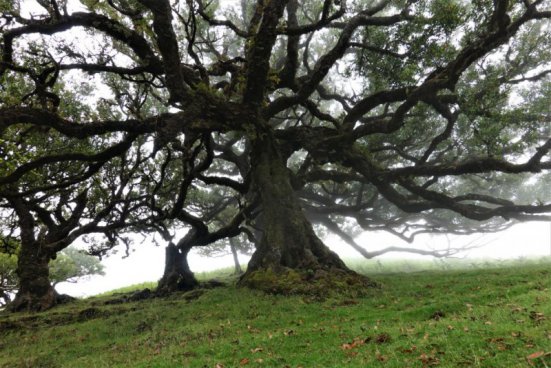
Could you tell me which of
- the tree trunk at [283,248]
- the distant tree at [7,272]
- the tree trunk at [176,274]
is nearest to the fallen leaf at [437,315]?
the tree trunk at [283,248]

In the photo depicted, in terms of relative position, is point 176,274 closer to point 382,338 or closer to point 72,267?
→ point 382,338

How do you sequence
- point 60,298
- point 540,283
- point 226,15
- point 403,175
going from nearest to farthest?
point 540,283, point 403,175, point 60,298, point 226,15

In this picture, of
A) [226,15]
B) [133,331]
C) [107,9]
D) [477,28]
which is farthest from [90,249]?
[477,28]

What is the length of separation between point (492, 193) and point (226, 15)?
27080mm

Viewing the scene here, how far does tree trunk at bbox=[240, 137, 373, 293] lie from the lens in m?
13.3

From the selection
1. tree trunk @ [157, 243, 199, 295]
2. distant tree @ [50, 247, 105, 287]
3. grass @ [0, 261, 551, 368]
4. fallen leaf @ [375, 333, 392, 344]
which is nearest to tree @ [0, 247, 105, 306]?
distant tree @ [50, 247, 105, 287]

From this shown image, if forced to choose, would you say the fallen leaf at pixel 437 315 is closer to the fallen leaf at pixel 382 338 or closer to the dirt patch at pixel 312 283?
the fallen leaf at pixel 382 338

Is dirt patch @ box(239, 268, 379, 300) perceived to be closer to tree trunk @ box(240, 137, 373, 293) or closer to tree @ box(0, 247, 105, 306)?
tree trunk @ box(240, 137, 373, 293)

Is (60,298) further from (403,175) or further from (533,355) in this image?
(533,355)

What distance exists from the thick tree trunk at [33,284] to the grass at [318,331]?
13.4 feet

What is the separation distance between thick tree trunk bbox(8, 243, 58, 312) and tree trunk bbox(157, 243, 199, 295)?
5.91 meters

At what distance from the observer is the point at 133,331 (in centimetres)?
1173

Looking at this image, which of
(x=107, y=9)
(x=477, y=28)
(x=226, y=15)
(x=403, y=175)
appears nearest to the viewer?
(x=107, y=9)

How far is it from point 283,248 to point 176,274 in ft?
26.5
